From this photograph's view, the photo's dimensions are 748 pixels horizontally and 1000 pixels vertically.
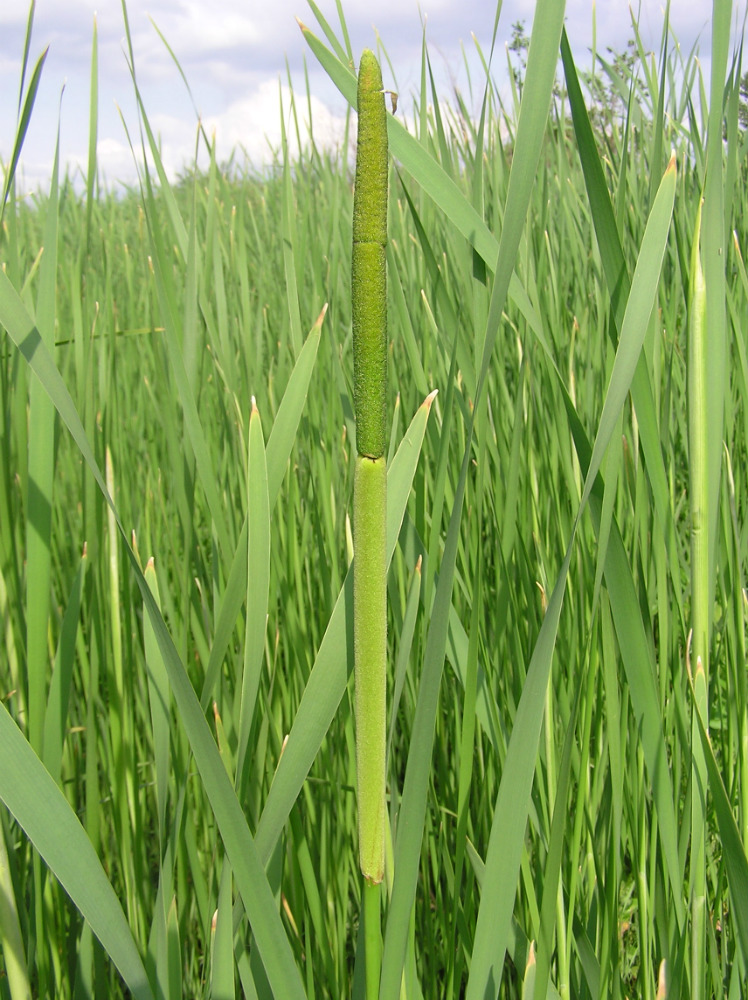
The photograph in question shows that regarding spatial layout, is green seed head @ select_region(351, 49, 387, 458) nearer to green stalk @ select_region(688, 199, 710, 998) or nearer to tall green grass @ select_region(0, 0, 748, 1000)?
Result: tall green grass @ select_region(0, 0, 748, 1000)

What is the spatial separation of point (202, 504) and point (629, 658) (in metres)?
0.86

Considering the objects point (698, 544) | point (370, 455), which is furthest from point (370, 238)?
point (698, 544)

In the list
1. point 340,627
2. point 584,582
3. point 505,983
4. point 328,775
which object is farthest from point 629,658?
point 505,983

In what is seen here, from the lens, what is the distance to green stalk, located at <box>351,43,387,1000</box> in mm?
297

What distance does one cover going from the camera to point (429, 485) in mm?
1047

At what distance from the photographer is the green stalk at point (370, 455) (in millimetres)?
297

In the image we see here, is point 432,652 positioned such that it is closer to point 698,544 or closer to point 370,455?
point 370,455

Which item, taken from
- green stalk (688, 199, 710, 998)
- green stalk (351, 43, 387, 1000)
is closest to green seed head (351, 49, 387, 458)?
green stalk (351, 43, 387, 1000)

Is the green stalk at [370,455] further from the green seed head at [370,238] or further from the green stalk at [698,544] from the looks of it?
the green stalk at [698,544]

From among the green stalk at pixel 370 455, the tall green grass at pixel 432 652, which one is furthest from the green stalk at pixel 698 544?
the green stalk at pixel 370 455

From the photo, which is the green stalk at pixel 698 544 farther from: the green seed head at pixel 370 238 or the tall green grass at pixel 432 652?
the green seed head at pixel 370 238

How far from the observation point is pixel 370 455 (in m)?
0.31

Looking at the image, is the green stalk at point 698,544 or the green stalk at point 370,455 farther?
the green stalk at point 698,544

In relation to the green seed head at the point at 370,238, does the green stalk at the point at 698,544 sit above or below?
below
